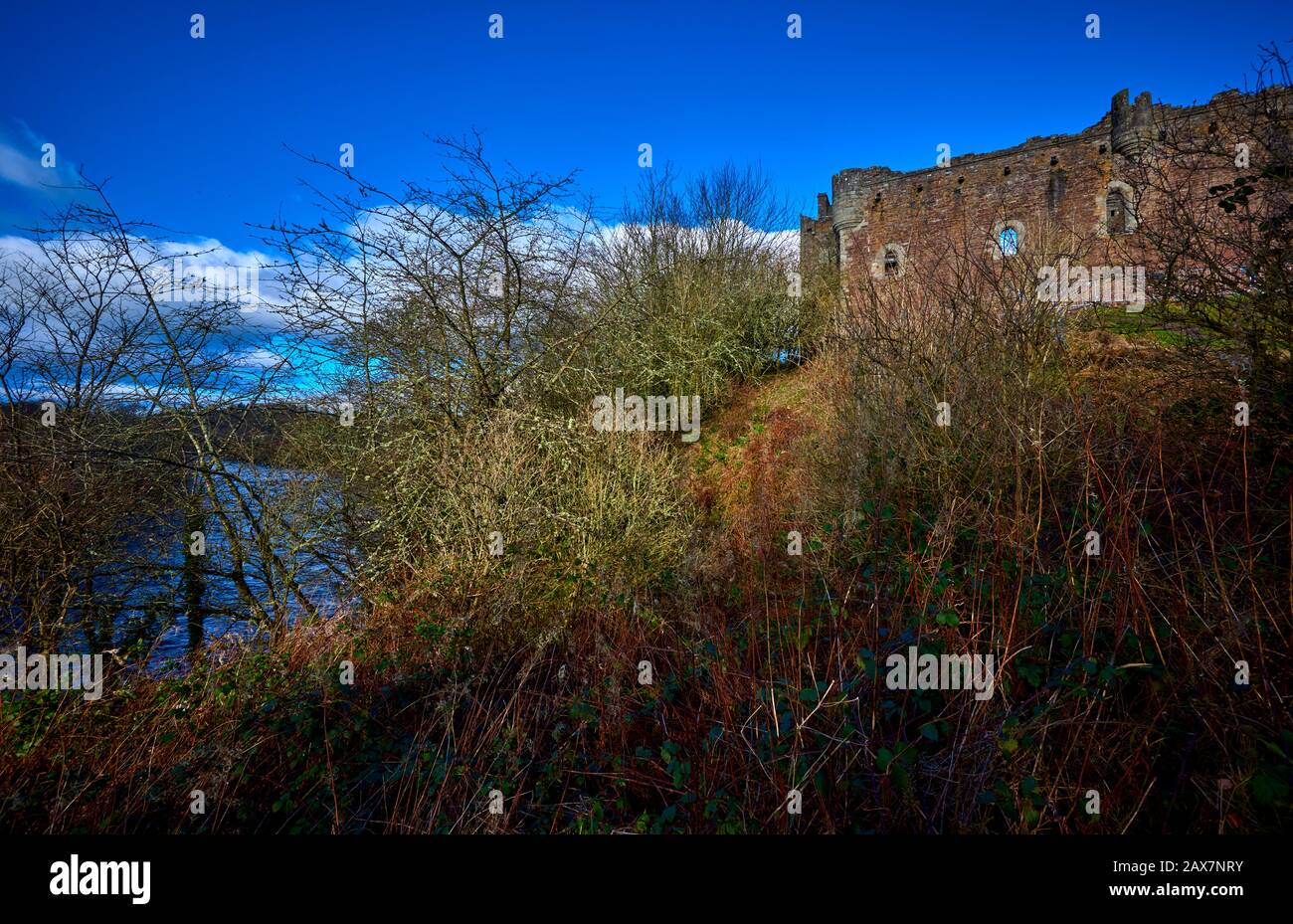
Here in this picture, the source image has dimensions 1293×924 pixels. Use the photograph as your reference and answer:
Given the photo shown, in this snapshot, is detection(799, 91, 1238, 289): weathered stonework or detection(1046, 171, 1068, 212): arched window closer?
detection(799, 91, 1238, 289): weathered stonework

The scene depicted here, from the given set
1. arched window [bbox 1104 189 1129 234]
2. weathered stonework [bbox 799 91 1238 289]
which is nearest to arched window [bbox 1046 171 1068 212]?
weathered stonework [bbox 799 91 1238 289]

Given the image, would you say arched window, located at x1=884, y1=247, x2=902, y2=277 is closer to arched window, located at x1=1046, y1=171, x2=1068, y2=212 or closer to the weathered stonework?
the weathered stonework

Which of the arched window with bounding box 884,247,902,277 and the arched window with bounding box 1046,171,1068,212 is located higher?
the arched window with bounding box 1046,171,1068,212

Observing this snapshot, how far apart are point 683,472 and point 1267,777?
8855mm

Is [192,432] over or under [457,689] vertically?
over

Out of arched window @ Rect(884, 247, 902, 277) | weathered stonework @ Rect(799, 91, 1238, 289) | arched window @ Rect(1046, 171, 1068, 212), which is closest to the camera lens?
weathered stonework @ Rect(799, 91, 1238, 289)

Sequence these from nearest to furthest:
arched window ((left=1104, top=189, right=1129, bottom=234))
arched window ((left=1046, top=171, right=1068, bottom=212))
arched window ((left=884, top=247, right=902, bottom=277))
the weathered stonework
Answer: the weathered stonework
arched window ((left=1104, top=189, right=1129, bottom=234))
arched window ((left=1046, top=171, right=1068, bottom=212))
arched window ((left=884, top=247, right=902, bottom=277))

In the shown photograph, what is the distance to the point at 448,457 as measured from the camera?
22.0 ft

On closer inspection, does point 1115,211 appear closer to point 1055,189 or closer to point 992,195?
point 1055,189

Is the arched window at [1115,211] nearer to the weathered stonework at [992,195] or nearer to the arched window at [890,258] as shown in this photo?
the weathered stonework at [992,195]

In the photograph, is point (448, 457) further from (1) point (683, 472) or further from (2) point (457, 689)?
(1) point (683, 472)

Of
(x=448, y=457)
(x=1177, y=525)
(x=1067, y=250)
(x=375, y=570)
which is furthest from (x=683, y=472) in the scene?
(x=1177, y=525)

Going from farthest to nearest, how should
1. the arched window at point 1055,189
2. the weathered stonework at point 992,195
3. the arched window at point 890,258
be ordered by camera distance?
the arched window at point 890,258, the arched window at point 1055,189, the weathered stonework at point 992,195

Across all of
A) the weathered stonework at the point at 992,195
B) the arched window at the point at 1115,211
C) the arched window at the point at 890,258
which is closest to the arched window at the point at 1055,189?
the weathered stonework at the point at 992,195
